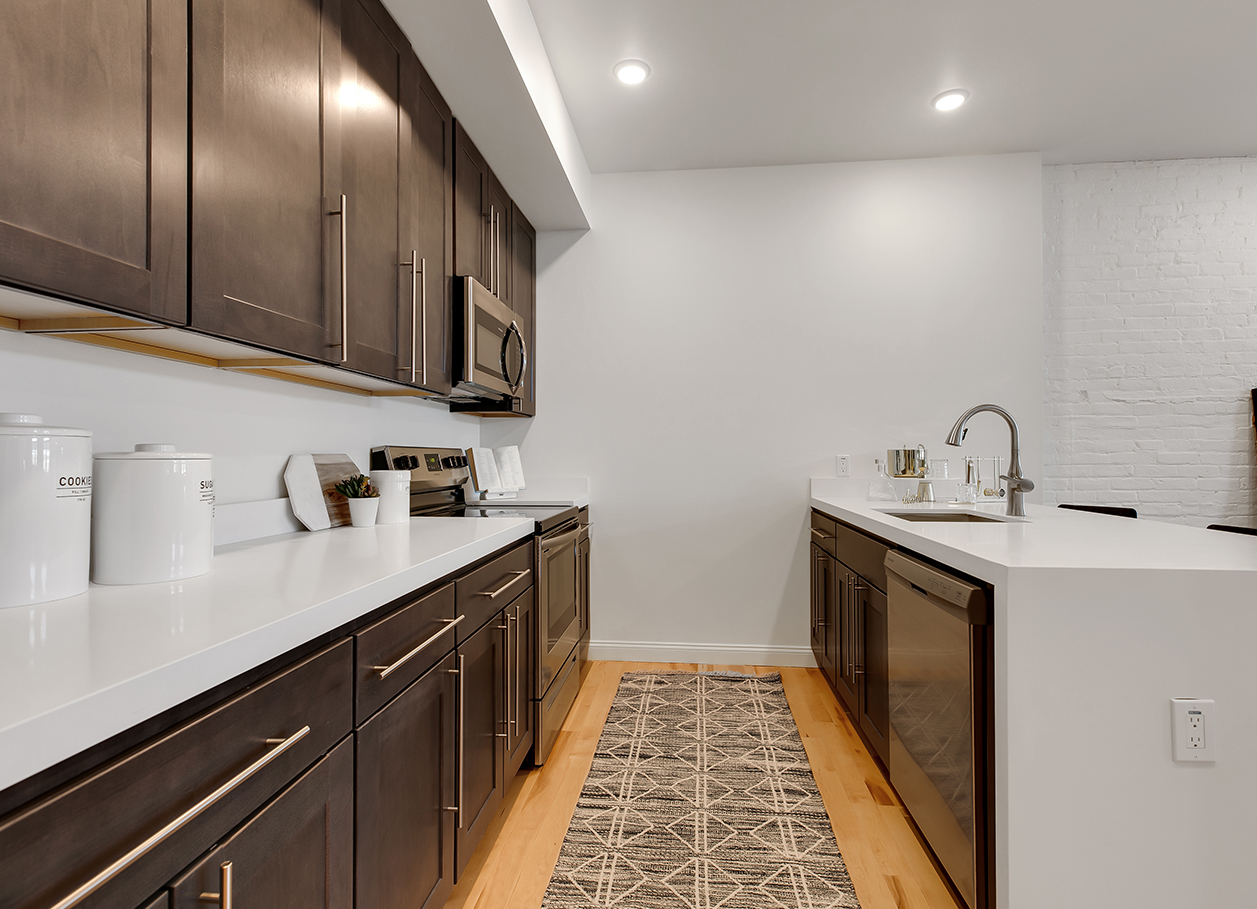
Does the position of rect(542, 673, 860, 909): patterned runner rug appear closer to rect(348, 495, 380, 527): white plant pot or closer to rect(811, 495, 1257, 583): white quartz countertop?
rect(811, 495, 1257, 583): white quartz countertop

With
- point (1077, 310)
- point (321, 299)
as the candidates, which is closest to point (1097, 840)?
point (321, 299)

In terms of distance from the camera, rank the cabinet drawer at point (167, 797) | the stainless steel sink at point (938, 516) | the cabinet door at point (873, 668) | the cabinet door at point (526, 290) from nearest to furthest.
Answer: the cabinet drawer at point (167, 797) < the cabinet door at point (873, 668) < the stainless steel sink at point (938, 516) < the cabinet door at point (526, 290)

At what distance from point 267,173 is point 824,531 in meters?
2.47

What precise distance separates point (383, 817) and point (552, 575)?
128 cm

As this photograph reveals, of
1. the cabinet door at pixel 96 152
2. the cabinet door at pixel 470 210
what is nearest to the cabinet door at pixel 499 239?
the cabinet door at pixel 470 210

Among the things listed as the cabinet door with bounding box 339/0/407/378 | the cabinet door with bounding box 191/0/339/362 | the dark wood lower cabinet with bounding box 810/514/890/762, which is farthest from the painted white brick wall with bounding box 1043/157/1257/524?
the cabinet door with bounding box 191/0/339/362

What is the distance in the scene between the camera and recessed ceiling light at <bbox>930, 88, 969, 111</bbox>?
264cm

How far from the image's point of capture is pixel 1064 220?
3311mm

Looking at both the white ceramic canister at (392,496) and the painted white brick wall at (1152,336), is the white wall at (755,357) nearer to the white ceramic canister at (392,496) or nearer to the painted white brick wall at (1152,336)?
the painted white brick wall at (1152,336)

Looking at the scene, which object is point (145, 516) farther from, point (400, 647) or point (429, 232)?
point (429, 232)

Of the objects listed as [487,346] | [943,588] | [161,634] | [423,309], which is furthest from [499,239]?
[161,634]

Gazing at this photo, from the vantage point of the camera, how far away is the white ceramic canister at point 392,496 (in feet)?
6.25

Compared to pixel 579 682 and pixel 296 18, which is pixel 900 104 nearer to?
pixel 296 18

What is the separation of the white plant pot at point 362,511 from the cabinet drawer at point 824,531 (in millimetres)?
1837
